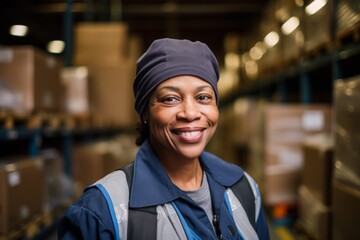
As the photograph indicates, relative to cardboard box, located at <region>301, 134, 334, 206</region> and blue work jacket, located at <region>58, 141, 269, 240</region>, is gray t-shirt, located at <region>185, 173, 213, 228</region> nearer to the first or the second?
blue work jacket, located at <region>58, 141, 269, 240</region>

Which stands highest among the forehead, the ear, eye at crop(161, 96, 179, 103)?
the forehead

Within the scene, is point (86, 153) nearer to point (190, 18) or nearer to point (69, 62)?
point (69, 62)

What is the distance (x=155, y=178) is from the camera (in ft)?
5.98

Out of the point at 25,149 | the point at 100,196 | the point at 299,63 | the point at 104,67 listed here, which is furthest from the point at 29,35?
the point at 100,196

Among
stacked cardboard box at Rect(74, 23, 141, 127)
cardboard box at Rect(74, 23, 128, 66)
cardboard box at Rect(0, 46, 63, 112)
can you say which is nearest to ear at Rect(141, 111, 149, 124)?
cardboard box at Rect(0, 46, 63, 112)

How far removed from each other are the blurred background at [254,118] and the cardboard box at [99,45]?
19 millimetres

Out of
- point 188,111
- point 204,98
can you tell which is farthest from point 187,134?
point 204,98

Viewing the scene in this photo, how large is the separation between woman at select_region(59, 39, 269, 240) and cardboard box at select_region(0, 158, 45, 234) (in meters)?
2.07

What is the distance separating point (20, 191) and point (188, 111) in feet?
8.87

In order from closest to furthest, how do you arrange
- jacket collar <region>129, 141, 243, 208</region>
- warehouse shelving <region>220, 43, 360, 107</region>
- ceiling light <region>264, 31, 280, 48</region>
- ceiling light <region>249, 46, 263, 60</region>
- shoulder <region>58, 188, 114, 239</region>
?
shoulder <region>58, 188, 114, 239</region> < jacket collar <region>129, 141, 243, 208</region> < warehouse shelving <region>220, 43, 360, 107</region> < ceiling light <region>264, 31, 280, 48</region> < ceiling light <region>249, 46, 263, 60</region>

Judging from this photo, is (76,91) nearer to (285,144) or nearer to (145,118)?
(285,144)

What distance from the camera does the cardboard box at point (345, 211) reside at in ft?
9.00

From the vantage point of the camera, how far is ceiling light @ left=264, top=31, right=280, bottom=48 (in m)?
6.59

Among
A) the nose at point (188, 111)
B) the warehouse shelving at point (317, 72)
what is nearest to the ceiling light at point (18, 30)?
the warehouse shelving at point (317, 72)
